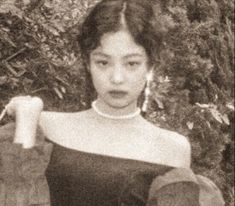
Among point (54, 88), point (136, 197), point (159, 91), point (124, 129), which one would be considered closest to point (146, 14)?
A: point (124, 129)

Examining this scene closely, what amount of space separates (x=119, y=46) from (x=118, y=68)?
0.08 m

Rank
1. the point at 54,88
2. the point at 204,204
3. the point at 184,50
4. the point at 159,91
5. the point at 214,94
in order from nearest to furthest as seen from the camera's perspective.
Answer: the point at 204,204 → the point at 54,88 → the point at 159,91 → the point at 184,50 → the point at 214,94

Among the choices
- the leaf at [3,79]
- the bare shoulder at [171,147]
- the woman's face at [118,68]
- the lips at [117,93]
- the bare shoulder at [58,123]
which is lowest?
the leaf at [3,79]

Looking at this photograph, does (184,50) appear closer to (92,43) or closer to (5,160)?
(92,43)

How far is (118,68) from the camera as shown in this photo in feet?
7.75

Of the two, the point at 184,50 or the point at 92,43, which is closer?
the point at 92,43

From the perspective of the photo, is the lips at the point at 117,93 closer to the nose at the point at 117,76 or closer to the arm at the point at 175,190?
the nose at the point at 117,76

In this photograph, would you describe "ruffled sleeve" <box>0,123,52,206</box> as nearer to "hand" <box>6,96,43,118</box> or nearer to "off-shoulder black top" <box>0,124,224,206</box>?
"off-shoulder black top" <box>0,124,224,206</box>

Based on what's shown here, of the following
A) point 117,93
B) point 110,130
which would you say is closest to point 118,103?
point 117,93

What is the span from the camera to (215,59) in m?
5.05

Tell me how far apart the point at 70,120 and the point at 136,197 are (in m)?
0.39

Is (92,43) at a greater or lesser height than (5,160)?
greater

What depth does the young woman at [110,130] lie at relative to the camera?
239cm

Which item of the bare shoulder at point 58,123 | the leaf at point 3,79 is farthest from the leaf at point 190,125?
the bare shoulder at point 58,123
